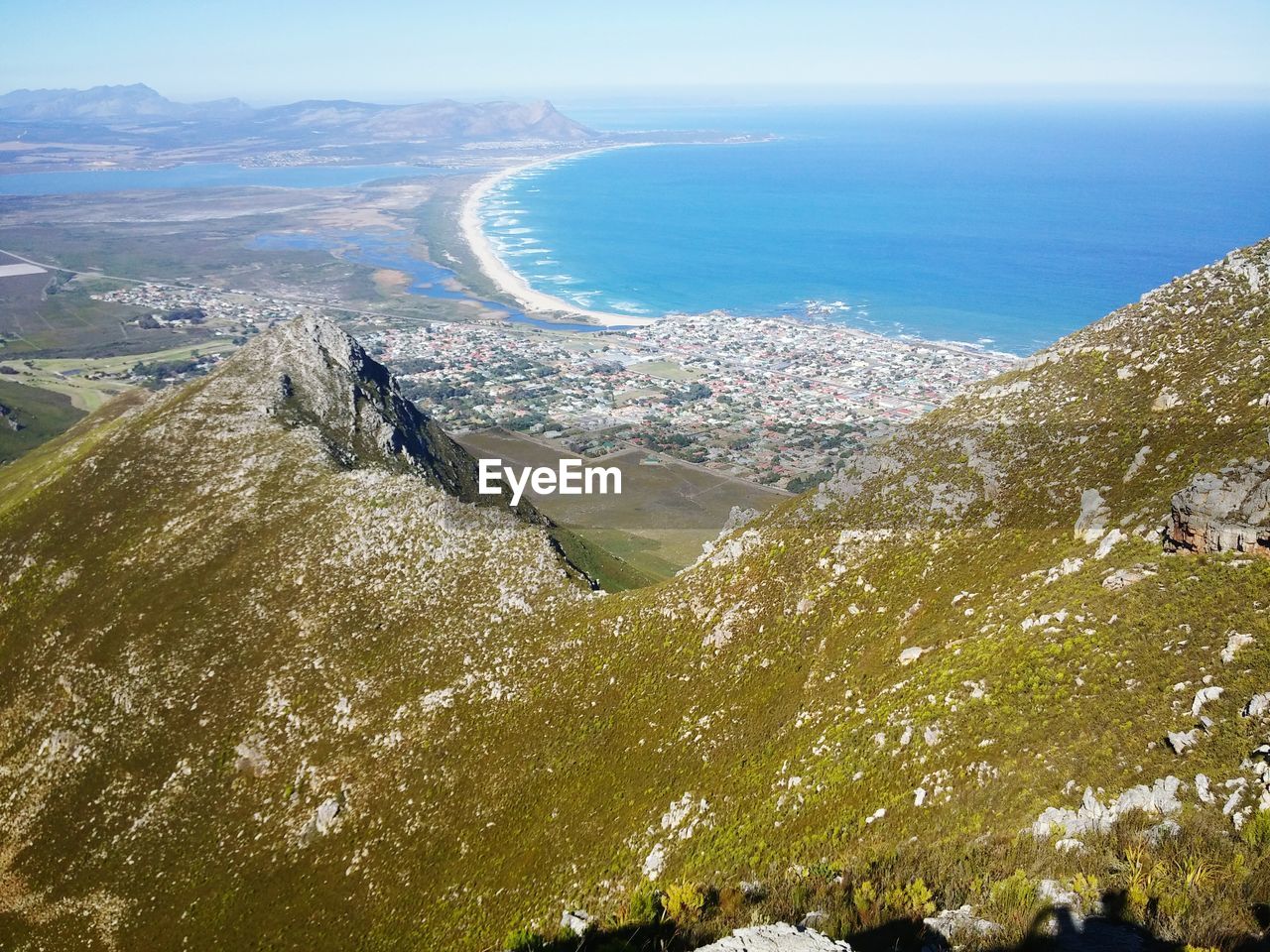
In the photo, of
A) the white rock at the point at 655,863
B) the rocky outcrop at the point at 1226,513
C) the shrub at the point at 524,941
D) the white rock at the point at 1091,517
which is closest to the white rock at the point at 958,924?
the shrub at the point at 524,941

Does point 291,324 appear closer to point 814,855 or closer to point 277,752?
point 277,752

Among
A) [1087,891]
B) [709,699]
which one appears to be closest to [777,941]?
[1087,891]

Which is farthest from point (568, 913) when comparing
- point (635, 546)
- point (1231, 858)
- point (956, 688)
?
point (635, 546)

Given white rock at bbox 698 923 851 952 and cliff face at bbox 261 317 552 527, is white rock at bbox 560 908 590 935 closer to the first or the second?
white rock at bbox 698 923 851 952

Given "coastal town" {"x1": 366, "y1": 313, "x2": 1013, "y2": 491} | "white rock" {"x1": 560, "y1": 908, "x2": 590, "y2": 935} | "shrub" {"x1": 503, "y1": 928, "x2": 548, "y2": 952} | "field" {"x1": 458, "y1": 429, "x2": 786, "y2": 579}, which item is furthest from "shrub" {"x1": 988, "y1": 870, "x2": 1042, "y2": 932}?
"coastal town" {"x1": 366, "y1": 313, "x2": 1013, "y2": 491}

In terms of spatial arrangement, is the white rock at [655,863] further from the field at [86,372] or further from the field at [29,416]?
the field at [86,372]

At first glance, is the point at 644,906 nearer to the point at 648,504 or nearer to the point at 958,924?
the point at 958,924
